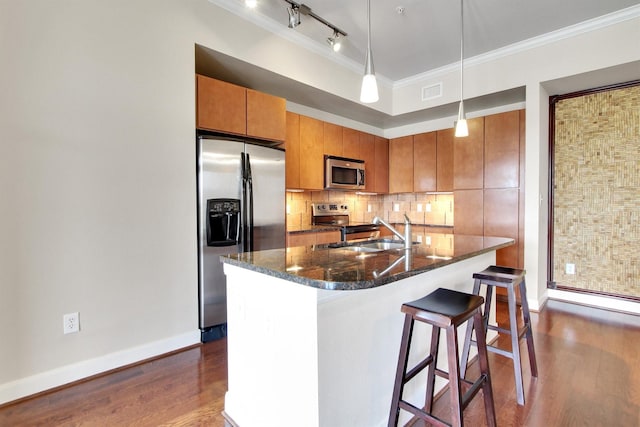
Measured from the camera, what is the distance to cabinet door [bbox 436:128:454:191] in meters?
4.16

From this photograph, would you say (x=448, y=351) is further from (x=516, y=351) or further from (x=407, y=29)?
(x=407, y=29)

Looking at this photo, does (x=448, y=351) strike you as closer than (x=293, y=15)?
Yes

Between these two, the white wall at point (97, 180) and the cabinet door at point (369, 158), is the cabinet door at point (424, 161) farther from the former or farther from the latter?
the white wall at point (97, 180)

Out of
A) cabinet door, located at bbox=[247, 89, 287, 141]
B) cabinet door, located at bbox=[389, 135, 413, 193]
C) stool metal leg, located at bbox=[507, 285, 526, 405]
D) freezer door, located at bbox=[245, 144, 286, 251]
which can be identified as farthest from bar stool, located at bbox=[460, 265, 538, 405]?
cabinet door, located at bbox=[389, 135, 413, 193]

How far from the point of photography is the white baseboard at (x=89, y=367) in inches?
69.7

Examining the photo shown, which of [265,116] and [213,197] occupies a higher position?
[265,116]

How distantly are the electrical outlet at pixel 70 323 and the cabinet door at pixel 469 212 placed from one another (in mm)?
3812

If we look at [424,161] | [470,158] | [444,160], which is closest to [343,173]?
[424,161]

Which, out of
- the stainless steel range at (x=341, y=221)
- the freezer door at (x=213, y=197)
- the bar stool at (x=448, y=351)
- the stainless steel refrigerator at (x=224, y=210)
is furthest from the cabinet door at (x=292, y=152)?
the bar stool at (x=448, y=351)

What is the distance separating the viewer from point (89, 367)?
2.00 metres

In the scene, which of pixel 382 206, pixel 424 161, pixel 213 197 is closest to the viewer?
pixel 213 197

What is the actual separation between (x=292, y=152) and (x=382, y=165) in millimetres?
1726

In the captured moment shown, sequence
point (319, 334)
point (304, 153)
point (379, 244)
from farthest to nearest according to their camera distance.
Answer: point (304, 153) < point (379, 244) < point (319, 334)

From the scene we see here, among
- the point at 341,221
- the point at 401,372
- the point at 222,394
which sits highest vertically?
the point at 341,221
